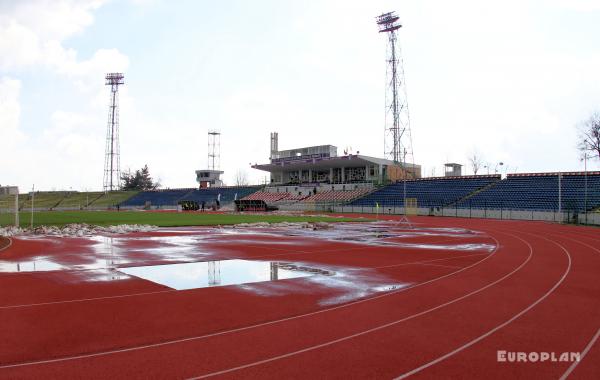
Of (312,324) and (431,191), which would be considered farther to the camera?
(431,191)

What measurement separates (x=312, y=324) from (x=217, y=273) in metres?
6.05

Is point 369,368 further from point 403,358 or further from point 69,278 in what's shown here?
point 69,278

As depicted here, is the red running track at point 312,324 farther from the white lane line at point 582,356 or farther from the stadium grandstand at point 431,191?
the stadium grandstand at point 431,191

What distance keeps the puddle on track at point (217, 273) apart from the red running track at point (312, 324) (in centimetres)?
71

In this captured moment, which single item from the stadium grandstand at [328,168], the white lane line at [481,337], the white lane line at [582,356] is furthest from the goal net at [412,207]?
Result: the white lane line at [582,356]

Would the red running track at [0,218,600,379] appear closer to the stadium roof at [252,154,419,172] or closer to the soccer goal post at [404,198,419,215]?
the soccer goal post at [404,198,419,215]

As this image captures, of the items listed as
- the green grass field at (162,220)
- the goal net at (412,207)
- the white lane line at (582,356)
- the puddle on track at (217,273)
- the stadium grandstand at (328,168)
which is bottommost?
the white lane line at (582,356)

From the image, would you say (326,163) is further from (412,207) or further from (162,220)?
(162,220)

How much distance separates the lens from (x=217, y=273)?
44.2 ft

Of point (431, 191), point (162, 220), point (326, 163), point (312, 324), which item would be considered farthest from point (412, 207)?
point (312, 324)

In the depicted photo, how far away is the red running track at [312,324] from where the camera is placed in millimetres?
6043

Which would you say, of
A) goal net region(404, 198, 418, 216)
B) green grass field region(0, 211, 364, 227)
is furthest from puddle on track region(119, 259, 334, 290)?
goal net region(404, 198, 418, 216)

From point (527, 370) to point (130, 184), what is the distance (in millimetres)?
136940

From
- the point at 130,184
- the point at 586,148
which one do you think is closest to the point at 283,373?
the point at 586,148
